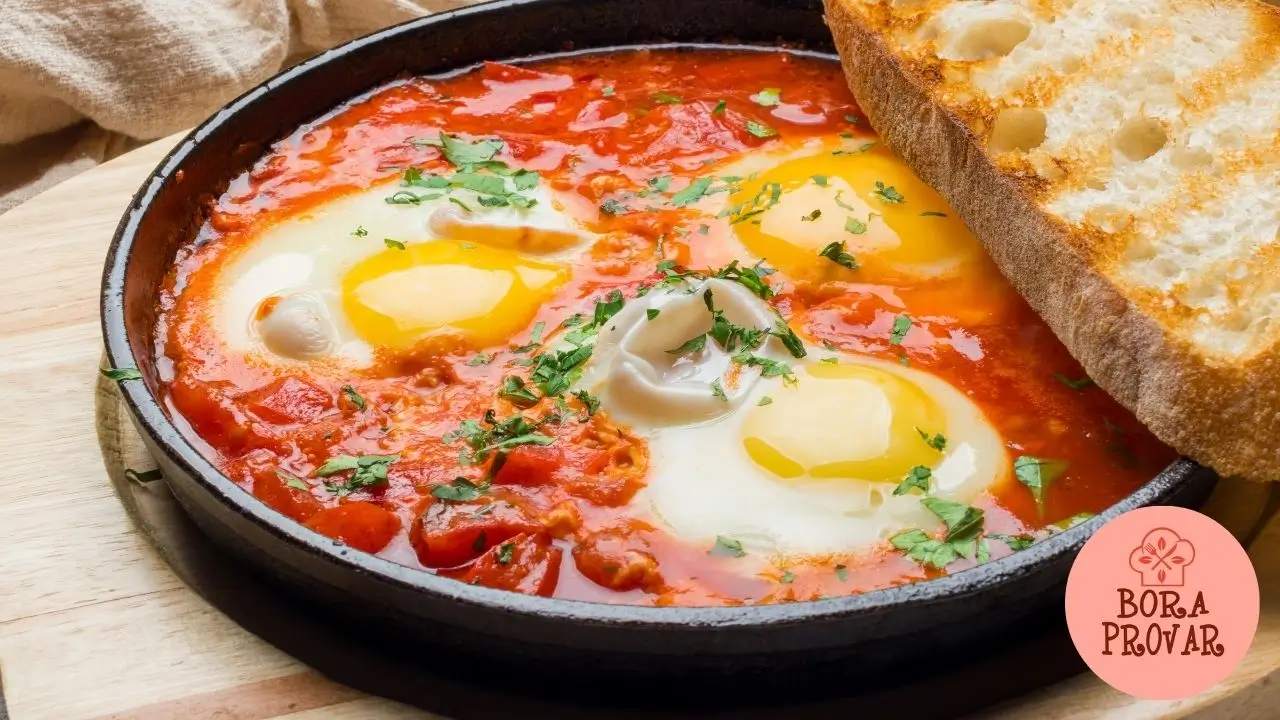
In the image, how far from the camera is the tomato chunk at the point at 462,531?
2385mm

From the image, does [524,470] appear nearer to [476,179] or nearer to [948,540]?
[948,540]

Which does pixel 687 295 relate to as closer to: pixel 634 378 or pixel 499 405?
pixel 634 378

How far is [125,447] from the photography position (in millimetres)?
2969

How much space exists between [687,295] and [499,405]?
53cm

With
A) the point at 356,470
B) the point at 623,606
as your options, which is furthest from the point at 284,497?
the point at 623,606

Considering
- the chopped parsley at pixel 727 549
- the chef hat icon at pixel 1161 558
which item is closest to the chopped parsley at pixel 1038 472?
the chef hat icon at pixel 1161 558

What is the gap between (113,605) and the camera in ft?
8.01

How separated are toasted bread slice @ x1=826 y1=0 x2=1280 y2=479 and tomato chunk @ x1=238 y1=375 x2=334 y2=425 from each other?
1.70 m

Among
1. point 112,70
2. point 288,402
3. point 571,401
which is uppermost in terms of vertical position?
point 571,401

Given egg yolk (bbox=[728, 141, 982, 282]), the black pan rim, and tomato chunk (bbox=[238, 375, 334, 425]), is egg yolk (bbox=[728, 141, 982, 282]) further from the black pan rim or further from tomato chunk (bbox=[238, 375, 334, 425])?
tomato chunk (bbox=[238, 375, 334, 425])

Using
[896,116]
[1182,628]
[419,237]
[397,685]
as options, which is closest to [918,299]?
[896,116]

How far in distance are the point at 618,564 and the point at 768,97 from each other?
7.17 ft

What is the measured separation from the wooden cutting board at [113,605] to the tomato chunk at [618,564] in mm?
273

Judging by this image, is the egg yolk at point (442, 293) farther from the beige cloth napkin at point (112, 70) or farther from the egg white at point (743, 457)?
the beige cloth napkin at point (112, 70)
